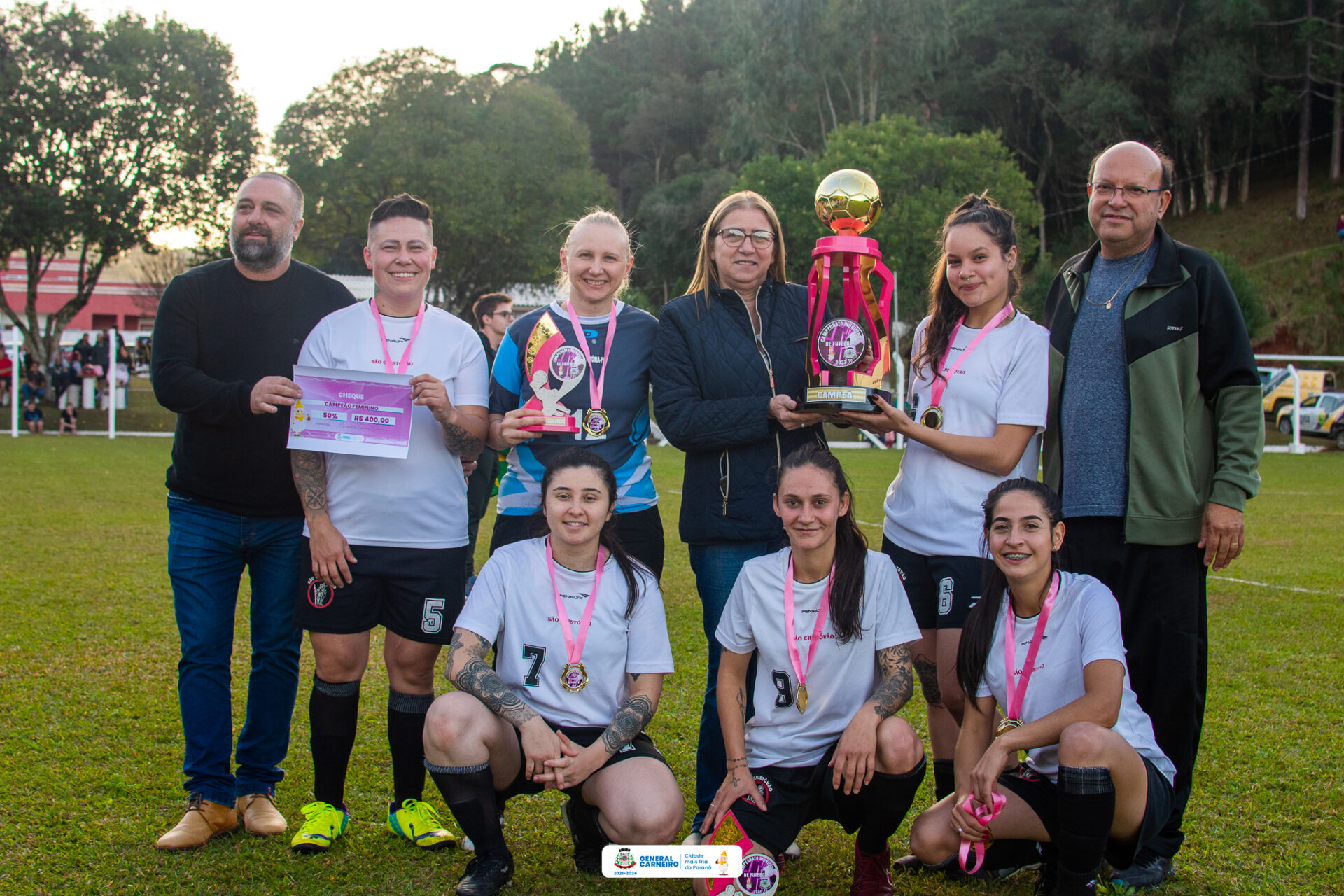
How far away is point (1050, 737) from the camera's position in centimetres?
299

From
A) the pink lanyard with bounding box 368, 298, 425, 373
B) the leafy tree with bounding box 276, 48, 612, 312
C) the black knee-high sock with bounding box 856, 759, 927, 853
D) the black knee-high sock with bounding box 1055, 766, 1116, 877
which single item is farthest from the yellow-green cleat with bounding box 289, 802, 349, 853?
the leafy tree with bounding box 276, 48, 612, 312

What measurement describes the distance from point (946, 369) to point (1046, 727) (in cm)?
118

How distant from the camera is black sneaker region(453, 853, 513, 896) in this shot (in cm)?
309

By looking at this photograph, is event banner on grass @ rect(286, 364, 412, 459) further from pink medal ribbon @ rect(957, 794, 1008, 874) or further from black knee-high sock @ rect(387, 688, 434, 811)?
pink medal ribbon @ rect(957, 794, 1008, 874)

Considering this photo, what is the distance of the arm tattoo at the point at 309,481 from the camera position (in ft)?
11.4

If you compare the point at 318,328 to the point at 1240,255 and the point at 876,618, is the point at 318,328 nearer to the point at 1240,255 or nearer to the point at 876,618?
the point at 876,618

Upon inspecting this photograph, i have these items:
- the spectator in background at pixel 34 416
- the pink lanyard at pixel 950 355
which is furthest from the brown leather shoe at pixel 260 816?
the spectator in background at pixel 34 416

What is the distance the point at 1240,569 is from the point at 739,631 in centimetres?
748

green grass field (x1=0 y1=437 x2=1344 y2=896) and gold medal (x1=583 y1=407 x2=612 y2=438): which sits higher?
gold medal (x1=583 y1=407 x2=612 y2=438)

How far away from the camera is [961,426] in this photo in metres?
3.40

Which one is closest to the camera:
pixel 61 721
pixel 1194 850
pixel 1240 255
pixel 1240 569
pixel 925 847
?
pixel 925 847

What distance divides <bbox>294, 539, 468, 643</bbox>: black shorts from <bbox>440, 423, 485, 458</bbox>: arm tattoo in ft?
1.14

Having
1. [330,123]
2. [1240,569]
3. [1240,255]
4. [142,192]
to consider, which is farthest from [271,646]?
[1240,255]

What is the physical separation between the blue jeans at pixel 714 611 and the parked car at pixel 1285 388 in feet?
92.2
